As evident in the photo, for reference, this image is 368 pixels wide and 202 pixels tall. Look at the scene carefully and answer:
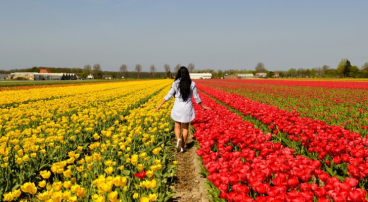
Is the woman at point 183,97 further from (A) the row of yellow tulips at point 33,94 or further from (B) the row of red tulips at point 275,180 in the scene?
(A) the row of yellow tulips at point 33,94

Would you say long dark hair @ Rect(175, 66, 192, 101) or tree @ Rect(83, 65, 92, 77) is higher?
tree @ Rect(83, 65, 92, 77)

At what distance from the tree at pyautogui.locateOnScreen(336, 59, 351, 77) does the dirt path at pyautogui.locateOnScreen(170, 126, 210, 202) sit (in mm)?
113542

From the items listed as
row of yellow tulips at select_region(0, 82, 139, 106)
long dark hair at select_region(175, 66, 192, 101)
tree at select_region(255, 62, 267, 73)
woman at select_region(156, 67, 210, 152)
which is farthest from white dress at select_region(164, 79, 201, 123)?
tree at select_region(255, 62, 267, 73)

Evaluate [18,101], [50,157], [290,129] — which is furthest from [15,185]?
[18,101]

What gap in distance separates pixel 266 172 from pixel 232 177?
47 cm

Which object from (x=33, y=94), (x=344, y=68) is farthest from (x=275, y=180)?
(x=344, y=68)

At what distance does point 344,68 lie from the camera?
3883 inches

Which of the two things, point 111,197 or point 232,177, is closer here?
point 111,197

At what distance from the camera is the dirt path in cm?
387

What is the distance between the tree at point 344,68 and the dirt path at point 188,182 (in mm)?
113542

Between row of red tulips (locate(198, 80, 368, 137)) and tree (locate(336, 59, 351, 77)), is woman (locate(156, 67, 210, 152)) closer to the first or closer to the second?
row of red tulips (locate(198, 80, 368, 137))

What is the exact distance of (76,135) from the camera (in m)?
6.08

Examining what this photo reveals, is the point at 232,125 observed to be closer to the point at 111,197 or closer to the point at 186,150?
the point at 186,150

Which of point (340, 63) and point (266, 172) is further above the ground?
point (340, 63)
